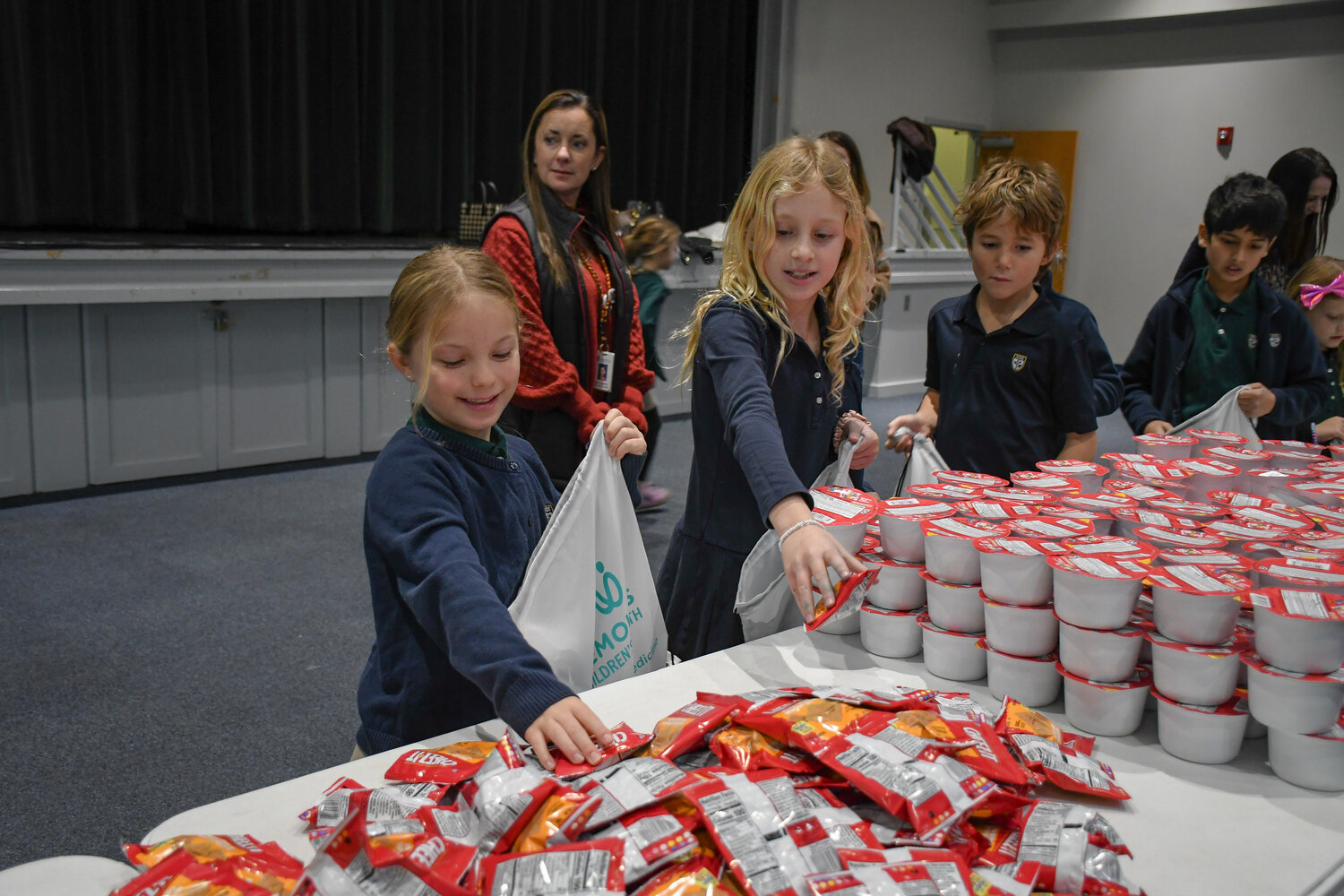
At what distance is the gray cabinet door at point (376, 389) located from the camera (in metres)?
4.77

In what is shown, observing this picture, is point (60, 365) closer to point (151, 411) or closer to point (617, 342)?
point (151, 411)

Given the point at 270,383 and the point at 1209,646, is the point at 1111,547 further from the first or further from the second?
the point at 270,383

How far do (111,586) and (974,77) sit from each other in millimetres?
8053

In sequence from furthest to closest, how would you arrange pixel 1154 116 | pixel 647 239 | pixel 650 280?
pixel 1154 116 < pixel 647 239 < pixel 650 280

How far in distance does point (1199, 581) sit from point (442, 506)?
829 millimetres

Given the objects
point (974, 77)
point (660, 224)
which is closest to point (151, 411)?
point (660, 224)

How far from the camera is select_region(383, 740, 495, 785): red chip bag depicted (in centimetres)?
88

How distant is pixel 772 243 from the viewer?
150cm

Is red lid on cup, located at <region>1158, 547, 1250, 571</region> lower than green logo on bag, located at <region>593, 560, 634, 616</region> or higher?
higher

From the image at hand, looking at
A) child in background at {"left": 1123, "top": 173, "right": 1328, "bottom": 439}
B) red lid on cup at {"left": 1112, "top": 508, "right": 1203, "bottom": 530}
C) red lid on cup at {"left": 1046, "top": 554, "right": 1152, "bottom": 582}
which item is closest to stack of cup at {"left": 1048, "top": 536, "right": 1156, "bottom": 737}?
red lid on cup at {"left": 1046, "top": 554, "right": 1152, "bottom": 582}

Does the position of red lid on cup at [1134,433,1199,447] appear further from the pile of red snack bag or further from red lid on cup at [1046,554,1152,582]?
the pile of red snack bag

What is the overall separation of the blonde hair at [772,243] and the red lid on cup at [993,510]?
367 millimetres

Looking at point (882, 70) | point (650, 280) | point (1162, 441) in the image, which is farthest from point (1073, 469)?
point (882, 70)

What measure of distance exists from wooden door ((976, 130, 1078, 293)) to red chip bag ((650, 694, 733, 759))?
27.6 feet
